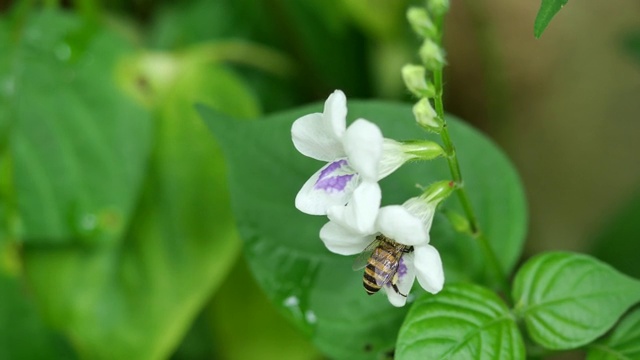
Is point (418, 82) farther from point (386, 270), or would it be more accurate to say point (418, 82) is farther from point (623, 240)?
point (623, 240)

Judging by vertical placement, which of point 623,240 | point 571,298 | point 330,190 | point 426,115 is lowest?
point 623,240

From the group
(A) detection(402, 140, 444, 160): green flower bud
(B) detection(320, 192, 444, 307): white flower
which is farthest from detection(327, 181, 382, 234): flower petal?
(A) detection(402, 140, 444, 160): green flower bud

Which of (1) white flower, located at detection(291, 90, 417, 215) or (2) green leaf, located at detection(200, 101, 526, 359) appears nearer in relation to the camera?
(1) white flower, located at detection(291, 90, 417, 215)

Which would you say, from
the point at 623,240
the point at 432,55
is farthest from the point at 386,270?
the point at 623,240

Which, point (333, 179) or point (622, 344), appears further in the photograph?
point (622, 344)

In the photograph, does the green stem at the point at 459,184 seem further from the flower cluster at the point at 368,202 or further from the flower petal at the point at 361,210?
the flower petal at the point at 361,210

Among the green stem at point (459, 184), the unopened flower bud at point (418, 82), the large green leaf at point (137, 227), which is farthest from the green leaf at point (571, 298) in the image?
the large green leaf at point (137, 227)

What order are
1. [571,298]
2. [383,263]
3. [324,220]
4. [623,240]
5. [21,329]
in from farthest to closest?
[623,240] → [21,329] → [324,220] → [571,298] → [383,263]

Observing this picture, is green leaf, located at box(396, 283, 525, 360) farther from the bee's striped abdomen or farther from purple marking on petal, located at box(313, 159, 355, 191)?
purple marking on petal, located at box(313, 159, 355, 191)
